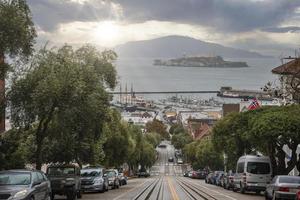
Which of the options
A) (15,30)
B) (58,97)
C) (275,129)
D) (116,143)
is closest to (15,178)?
(15,30)

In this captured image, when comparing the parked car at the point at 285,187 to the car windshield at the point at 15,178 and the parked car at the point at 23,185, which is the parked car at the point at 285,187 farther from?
the car windshield at the point at 15,178

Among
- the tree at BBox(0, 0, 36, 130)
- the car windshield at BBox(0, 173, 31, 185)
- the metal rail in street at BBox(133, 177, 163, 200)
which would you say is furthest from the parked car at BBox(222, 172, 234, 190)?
the car windshield at BBox(0, 173, 31, 185)

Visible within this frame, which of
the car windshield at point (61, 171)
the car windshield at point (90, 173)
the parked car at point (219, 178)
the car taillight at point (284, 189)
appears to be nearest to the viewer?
the car taillight at point (284, 189)

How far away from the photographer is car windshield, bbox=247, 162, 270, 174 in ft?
138

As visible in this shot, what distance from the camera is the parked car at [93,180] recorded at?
42219mm

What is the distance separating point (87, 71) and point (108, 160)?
29300 mm

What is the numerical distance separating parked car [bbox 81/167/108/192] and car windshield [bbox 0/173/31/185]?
19300 mm

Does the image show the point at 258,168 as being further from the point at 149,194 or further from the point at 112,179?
the point at 112,179

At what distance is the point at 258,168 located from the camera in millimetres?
42375

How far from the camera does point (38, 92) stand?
32188 millimetres

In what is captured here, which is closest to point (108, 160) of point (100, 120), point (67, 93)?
point (100, 120)

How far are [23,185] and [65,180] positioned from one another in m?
10.4

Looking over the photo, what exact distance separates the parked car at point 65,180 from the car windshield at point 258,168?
12846 millimetres

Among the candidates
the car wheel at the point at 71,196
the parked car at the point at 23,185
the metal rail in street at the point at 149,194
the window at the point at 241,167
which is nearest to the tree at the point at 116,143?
the metal rail in street at the point at 149,194
